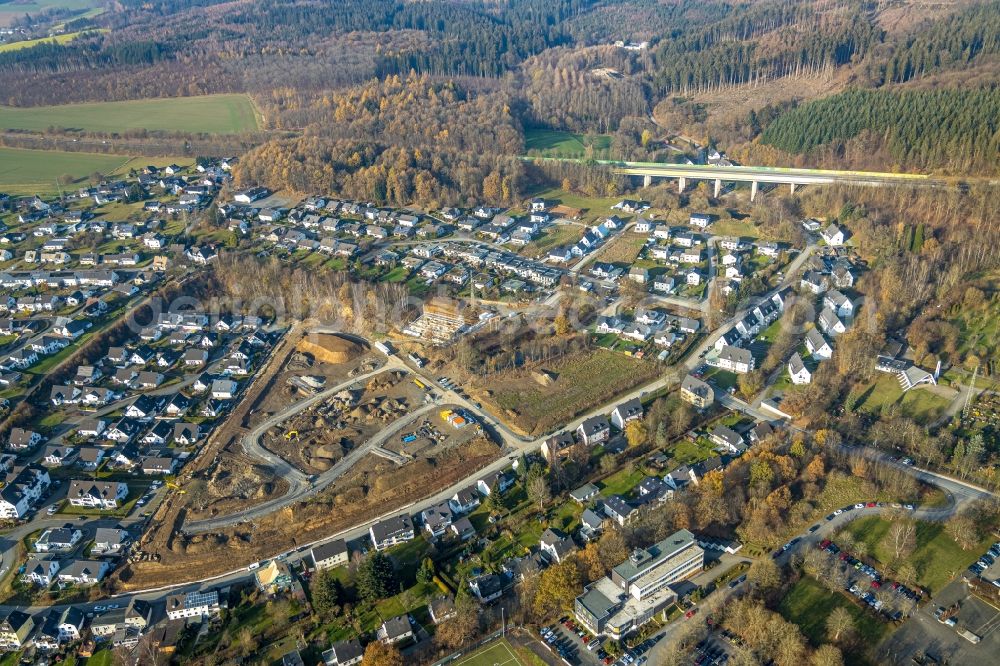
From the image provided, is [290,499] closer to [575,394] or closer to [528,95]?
[575,394]

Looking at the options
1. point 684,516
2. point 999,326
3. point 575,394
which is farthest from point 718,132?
point 684,516

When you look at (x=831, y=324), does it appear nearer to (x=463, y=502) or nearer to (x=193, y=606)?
(x=463, y=502)

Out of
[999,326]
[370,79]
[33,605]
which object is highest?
[370,79]

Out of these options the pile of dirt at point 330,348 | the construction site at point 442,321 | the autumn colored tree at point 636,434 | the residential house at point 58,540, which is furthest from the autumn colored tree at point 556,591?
the pile of dirt at point 330,348

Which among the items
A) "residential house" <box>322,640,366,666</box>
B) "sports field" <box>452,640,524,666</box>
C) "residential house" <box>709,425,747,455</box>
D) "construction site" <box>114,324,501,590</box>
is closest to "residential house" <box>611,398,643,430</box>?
"residential house" <box>709,425,747,455</box>

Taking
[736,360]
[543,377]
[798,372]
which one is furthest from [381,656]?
[798,372]
